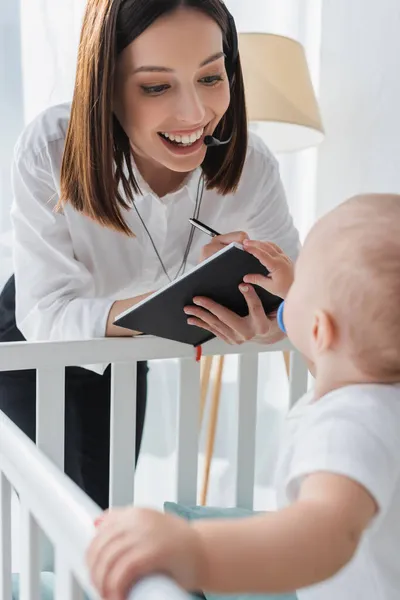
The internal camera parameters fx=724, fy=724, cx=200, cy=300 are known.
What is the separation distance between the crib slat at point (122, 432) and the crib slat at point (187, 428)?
8 centimetres

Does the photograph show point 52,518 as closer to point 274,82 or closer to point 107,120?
point 107,120

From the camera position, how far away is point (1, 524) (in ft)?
2.26

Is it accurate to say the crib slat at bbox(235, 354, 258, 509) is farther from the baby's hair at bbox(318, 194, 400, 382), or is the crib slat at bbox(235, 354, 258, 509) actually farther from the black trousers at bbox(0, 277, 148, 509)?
the baby's hair at bbox(318, 194, 400, 382)

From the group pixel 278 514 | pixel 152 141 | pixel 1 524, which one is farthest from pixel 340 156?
pixel 278 514

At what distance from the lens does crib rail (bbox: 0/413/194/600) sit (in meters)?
0.42

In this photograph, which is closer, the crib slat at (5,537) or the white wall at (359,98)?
the crib slat at (5,537)

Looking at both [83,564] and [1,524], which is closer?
[83,564]

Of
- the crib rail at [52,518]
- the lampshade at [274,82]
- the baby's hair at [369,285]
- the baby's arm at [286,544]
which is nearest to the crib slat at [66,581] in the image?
the crib rail at [52,518]

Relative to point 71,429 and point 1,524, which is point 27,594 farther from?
point 71,429

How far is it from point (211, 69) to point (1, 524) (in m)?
0.63

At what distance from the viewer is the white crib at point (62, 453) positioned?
46cm

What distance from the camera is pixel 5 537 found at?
696 mm

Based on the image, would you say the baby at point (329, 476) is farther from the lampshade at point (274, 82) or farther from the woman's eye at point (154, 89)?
the lampshade at point (274, 82)

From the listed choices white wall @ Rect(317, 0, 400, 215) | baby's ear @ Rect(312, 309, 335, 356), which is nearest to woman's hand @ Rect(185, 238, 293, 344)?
baby's ear @ Rect(312, 309, 335, 356)
